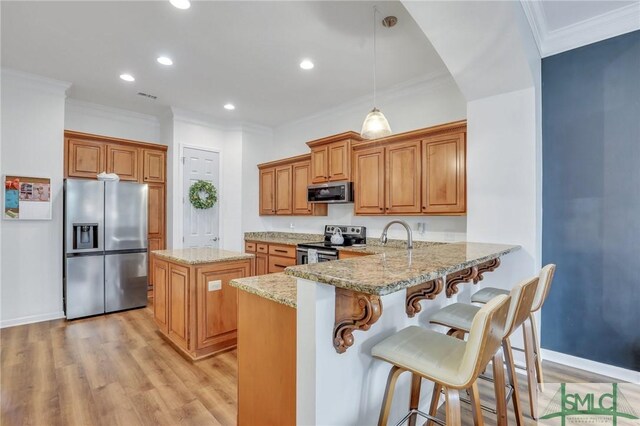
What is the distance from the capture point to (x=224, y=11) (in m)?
2.48

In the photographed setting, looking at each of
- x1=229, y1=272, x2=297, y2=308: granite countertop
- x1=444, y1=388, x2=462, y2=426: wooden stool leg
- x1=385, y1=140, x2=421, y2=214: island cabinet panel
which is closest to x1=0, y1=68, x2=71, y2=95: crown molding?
x1=229, y1=272, x2=297, y2=308: granite countertop

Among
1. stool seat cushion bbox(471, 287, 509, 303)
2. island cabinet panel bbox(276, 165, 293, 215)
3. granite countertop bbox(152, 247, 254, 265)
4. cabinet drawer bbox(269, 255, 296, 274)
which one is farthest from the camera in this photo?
island cabinet panel bbox(276, 165, 293, 215)

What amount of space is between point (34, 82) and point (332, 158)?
3704 millimetres

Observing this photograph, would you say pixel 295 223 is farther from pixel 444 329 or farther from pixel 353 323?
pixel 353 323

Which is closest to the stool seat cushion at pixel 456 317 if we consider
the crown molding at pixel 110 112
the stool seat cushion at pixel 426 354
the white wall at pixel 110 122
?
the stool seat cushion at pixel 426 354

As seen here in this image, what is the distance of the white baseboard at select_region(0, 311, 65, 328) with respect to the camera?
11.4 ft

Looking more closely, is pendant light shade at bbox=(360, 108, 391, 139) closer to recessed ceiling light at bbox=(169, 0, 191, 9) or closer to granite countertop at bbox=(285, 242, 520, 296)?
granite countertop at bbox=(285, 242, 520, 296)

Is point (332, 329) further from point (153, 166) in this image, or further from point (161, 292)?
point (153, 166)

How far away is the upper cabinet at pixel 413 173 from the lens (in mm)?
3115

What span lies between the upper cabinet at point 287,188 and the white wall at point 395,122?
0.32 metres

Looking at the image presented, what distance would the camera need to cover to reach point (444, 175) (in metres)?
3.20

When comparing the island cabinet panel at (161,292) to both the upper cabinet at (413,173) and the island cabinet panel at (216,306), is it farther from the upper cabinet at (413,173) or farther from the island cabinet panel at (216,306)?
the upper cabinet at (413,173)

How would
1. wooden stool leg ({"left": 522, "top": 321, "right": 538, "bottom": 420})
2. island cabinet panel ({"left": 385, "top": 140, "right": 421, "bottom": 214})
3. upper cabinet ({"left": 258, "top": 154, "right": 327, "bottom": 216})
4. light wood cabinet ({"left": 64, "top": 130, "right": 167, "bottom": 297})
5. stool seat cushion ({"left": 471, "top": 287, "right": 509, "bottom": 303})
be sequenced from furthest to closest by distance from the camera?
upper cabinet ({"left": 258, "top": 154, "right": 327, "bottom": 216}), light wood cabinet ({"left": 64, "top": 130, "right": 167, "bottom": 297}), island cabinet panel ({"left": 385, "top": 140, "right": 421, "bottom": 214}), stool seat cushion ({"left": 471, "top": 287, "right": 509, "bottom": 303}), wooden stool leg ({"left": 522, "top": 321, "right": 538, "bottom": 420})

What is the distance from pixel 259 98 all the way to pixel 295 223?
2129 mm
